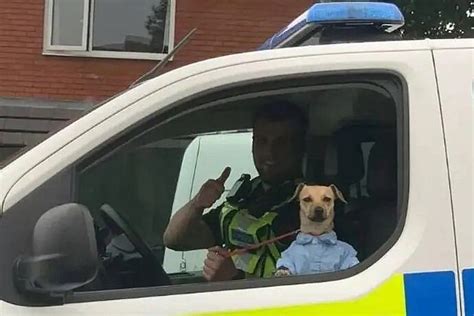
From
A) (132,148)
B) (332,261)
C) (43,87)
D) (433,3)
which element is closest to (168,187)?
(132,148)

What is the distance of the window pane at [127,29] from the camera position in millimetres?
10500

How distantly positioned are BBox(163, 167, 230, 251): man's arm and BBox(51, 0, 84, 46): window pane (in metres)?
8.17

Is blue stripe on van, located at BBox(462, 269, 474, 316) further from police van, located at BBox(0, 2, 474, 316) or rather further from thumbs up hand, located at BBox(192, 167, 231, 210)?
thumbs up hand, located at BBox(192, 167, 231, 210)

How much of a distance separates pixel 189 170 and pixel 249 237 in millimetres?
267

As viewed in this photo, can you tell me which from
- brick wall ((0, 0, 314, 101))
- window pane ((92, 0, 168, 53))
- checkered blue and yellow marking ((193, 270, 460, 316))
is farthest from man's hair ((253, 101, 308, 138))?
window pane ((92, 0, 168, 53))

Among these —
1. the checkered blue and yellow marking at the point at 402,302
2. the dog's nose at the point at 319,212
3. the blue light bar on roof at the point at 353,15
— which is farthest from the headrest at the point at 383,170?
the blue light bar on roof at the point at 353,15

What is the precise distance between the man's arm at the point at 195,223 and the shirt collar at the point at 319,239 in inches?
10.8

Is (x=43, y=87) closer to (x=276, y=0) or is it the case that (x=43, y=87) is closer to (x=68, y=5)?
(x=68, y=5)

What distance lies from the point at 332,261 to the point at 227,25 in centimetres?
850

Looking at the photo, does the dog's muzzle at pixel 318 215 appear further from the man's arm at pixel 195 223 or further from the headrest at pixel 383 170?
the man's arm at pixel 195 223

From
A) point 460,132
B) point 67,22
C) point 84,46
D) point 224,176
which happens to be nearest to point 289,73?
point 224,176

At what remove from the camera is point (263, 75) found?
2402 millimetres

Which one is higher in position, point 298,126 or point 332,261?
point 298,126

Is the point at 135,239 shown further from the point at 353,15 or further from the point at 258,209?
the point at 353,15
